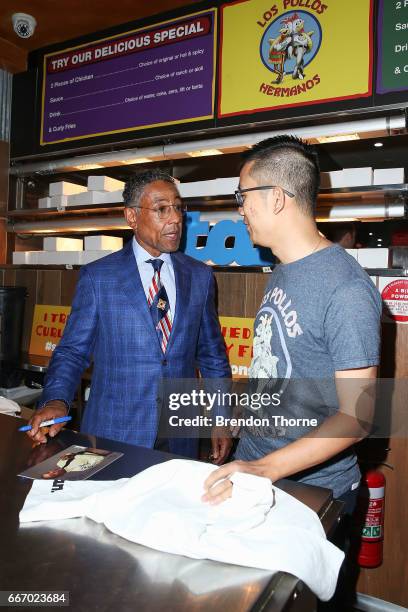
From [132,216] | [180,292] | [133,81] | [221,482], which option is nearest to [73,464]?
[221,482]

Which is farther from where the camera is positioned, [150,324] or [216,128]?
[216,128]

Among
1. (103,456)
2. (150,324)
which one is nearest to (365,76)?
(150,324)

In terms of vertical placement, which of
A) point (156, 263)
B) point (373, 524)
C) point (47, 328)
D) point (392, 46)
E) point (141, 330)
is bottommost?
point (373, 524)

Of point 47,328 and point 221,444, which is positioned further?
point 47,328

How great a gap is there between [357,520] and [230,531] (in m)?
1.84

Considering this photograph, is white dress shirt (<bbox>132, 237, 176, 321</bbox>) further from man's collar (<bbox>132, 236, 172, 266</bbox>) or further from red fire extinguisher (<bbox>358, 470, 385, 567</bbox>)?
red fire extinguisher (<bbox>358, 470, 385, 567</bbox>)

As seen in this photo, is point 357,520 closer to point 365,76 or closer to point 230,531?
point 230,531

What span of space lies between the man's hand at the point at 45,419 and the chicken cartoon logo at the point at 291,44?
2107 millimetres

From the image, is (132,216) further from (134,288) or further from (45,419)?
(45,419)

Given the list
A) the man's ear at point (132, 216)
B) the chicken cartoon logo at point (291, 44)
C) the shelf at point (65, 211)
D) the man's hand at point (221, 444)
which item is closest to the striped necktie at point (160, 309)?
the man's ear at point (132, 216)

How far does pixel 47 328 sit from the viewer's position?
3572mm

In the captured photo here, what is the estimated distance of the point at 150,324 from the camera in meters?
1.98

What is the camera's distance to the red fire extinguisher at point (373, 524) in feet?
7.63

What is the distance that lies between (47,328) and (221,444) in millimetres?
2014
